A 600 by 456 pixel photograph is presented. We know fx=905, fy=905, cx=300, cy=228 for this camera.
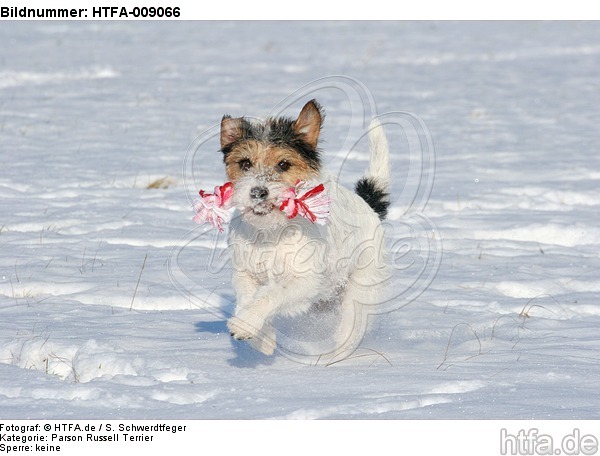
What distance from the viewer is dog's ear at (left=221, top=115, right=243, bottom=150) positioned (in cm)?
432

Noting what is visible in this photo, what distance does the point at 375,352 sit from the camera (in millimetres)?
4586

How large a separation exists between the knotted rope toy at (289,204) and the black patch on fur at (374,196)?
39.9 inches

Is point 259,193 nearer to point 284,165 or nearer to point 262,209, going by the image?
point 262,209

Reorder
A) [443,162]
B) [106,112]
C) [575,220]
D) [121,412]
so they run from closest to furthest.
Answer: [121,412] → [575,220] → [443,162] → [106,112]

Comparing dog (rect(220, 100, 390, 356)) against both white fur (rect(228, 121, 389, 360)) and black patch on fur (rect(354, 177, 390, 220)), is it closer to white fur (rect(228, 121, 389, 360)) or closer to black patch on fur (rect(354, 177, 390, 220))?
white fur (rect(228, 121, 389, 360))

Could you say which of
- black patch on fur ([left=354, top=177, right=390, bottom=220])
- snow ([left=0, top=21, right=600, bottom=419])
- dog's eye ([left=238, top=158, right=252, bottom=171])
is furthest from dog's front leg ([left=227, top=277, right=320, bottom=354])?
black patch on fur ([left=354, top=177, right=390, bottom=220])

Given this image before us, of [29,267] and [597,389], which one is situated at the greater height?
[29,267]

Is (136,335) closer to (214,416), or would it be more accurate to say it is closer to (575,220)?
(214,416)

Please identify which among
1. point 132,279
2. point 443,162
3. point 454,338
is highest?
point 443,162

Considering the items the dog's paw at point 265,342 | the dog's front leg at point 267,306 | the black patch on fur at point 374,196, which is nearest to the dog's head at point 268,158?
the dog's front leg at point 267,306

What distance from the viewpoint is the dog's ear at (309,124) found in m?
4.27

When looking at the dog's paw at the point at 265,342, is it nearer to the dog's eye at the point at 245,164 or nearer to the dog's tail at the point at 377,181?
the dog's eye at the point at 245,164

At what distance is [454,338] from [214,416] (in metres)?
1.78

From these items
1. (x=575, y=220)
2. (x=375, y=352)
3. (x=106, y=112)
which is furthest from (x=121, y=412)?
(x=106, y=112)
